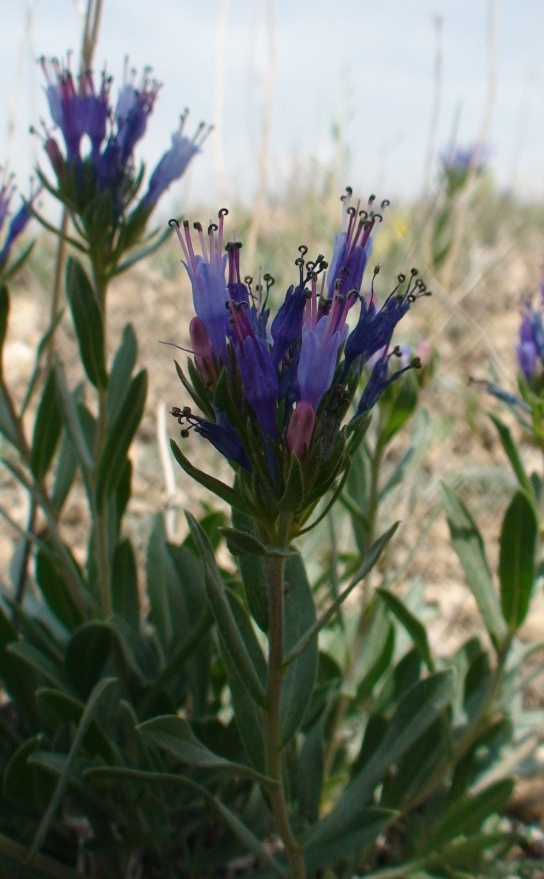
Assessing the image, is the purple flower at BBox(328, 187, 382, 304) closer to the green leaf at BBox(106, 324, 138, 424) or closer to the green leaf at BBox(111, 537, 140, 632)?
the green leaf at BBox(106, 324, 138, 424)

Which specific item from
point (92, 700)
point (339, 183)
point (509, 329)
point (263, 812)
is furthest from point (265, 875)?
point (509, 329)

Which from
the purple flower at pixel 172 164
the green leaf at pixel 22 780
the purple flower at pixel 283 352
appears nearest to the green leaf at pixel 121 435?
the purple flower at pixel 172 164

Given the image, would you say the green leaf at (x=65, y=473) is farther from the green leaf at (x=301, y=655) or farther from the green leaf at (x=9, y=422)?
the green leaf at (x=301, y=655)

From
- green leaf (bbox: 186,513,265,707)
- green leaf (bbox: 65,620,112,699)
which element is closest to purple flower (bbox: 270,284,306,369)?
green leaf (bbox: 186,513,265,707)

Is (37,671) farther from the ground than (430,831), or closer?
farther from the ground

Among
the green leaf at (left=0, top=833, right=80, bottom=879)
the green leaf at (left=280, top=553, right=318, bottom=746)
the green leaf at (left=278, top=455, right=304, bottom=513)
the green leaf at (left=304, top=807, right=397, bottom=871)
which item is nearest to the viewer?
the green leaf at (left=278, top=455, right=304, bottom=513)

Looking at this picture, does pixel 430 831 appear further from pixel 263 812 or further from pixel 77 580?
pixel 77 580
